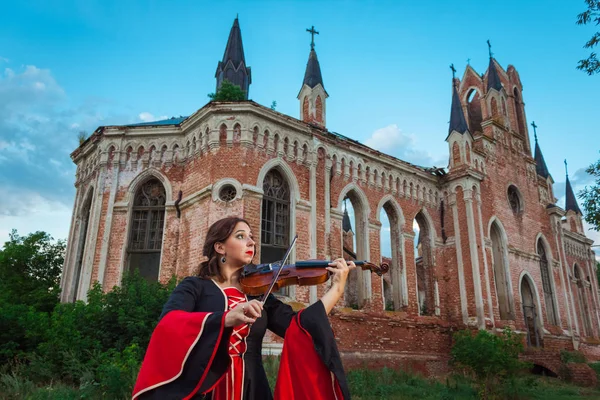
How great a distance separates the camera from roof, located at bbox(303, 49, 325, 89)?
1567cm

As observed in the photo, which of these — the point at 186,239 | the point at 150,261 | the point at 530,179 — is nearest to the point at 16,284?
the point at 150,261

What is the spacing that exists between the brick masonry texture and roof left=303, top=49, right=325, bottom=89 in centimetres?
226

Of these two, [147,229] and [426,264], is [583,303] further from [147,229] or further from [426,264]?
[147,229]

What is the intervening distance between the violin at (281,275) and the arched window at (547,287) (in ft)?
65.1

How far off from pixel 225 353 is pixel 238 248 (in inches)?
29.0

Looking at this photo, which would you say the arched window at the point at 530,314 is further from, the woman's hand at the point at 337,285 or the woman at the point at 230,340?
the woman at the point at 230,340

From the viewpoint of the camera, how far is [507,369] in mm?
11383

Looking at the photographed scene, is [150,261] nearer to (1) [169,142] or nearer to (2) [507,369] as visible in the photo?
(1) [169,142]

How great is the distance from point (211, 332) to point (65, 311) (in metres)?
9.59

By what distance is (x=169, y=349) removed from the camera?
2.37m

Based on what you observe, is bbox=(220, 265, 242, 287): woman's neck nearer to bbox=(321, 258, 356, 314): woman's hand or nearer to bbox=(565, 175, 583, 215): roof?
bbox=(321, 258, 356, 314): woman's hand

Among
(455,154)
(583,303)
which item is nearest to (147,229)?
(455,154)

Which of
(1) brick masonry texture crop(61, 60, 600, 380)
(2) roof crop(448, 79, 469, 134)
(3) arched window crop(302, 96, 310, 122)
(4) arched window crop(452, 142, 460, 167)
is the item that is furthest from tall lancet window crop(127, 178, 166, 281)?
(2) roof crop(448, 79, 469, 134)

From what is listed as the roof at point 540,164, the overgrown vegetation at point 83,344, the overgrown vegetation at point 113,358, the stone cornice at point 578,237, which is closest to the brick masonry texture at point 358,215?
the overgrown vegetation at point 113,358
